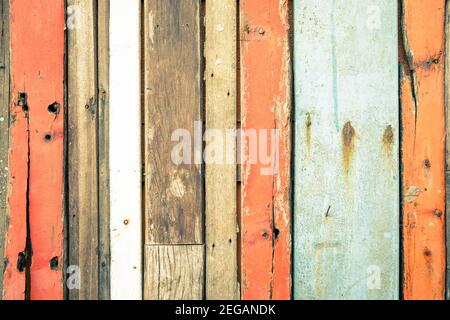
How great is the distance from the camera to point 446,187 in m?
1.81

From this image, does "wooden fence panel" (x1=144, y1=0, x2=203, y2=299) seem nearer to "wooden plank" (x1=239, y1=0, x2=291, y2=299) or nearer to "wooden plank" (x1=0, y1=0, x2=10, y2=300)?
"wooden plank" (x1=239, y1=0, x2=291, y2=299)

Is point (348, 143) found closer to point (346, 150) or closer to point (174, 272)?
point (346, 150)

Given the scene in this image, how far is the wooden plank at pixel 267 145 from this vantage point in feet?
5.95

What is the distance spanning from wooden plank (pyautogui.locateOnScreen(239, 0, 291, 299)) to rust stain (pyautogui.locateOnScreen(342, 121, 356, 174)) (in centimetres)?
21

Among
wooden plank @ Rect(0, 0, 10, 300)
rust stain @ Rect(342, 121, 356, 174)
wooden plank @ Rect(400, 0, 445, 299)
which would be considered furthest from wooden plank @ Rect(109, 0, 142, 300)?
wooden plank @ Rect(400, 0, 445, 299)

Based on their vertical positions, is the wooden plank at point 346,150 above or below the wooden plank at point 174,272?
above

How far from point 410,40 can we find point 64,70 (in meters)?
1.32

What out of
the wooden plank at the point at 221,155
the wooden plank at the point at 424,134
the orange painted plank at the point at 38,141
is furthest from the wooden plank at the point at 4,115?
the wooden plank at the point at 424,134

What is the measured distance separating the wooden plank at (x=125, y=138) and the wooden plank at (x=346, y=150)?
Result: 60 centimetres

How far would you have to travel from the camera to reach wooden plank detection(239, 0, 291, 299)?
1814 millimetres

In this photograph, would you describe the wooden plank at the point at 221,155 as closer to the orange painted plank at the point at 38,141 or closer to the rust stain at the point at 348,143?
the rust stain at the point at 348,143

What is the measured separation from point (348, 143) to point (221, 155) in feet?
1.59

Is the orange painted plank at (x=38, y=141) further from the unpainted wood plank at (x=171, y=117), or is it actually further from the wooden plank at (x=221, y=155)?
the wooden plank at (x=221, y=155)

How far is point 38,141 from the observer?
1.83m
